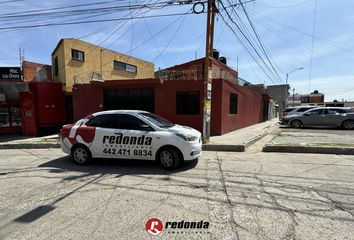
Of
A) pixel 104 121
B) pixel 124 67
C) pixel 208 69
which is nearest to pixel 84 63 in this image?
pixel 124 67

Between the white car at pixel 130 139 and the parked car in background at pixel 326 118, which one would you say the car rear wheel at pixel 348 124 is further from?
the white car at pixel 130 139

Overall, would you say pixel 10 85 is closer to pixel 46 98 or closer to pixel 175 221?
pixel 46 98

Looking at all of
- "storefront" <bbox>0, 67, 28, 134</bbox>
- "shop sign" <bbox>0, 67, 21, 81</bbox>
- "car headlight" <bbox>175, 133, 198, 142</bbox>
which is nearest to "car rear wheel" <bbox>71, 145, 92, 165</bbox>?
"car headlight" <bbox>175, 133, 198, 142</bbox>

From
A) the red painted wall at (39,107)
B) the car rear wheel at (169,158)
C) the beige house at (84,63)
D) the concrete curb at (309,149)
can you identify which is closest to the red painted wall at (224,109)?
the concrete curb at (309,149)

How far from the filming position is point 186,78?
40.9 ft

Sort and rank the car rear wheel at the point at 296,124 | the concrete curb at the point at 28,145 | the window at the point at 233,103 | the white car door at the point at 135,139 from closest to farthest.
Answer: the white car door at the point at 135,139
the concrete curb at the point at 28,145
the window at the point at 233,103
the car rear wheel at the point at 296,124

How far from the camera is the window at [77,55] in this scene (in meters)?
19.3

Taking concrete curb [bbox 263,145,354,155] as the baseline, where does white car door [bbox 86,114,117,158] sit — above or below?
above

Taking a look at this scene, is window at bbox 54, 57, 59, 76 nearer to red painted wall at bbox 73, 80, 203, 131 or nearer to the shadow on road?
red painted wall at bbox 73, 80, 203, 131

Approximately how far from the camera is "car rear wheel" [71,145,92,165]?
6.98m

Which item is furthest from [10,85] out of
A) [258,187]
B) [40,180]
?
[258,187]

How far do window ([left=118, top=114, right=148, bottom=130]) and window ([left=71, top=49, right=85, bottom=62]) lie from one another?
1520cm

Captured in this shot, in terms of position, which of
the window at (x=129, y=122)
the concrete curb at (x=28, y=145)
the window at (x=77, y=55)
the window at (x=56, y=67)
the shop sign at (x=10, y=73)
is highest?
the window at (x=77, y=55)

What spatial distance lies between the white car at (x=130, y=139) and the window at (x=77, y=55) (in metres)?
14.4
